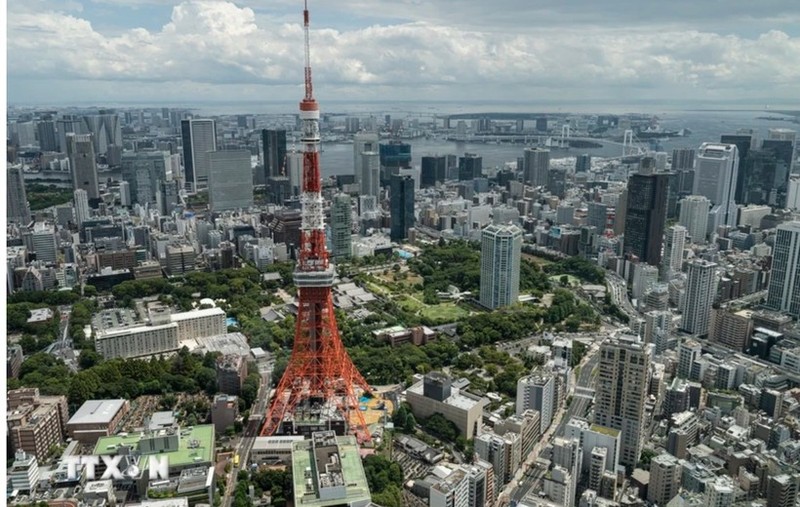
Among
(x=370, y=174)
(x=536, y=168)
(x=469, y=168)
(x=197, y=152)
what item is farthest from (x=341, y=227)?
(x=197, y=152)

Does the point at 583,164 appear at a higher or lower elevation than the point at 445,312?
higher

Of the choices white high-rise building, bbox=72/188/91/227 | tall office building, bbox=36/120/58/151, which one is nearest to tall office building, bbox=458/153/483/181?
white high-rise building, bbox=72/188/91/227

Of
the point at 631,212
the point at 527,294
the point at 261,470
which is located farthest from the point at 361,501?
the point at 631,212

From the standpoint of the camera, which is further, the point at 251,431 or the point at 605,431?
the point at 251,431

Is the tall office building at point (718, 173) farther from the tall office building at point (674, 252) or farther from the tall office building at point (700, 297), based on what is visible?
the tall office building at point (700, 297)

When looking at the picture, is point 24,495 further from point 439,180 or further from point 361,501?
point 439,180

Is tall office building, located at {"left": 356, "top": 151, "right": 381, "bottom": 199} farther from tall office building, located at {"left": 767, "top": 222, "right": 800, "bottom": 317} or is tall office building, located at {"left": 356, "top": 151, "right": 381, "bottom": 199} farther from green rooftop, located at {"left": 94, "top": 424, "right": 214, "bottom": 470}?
green rooftop, located at {"left": 94, "top": 424, "right": 214, "bottom": 470}

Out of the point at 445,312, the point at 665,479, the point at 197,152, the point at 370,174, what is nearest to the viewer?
the point at 665,479

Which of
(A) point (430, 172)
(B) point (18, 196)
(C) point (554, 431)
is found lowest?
(C) point (554, 431)

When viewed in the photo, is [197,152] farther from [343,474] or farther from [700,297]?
[343,474]
